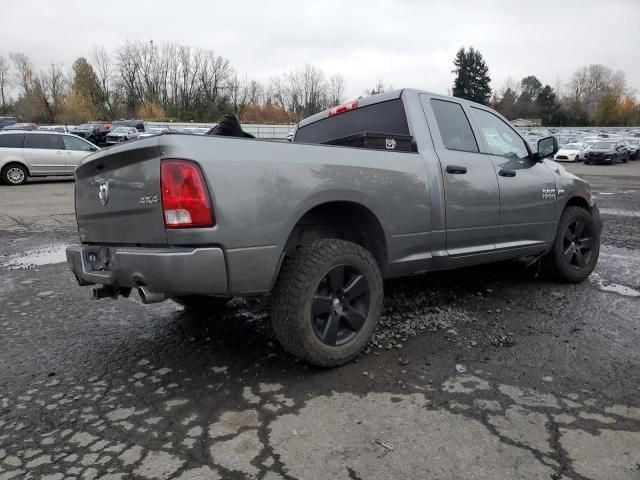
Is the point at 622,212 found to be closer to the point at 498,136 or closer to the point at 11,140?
the point at 498,136

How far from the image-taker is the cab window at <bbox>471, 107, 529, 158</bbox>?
4277mm

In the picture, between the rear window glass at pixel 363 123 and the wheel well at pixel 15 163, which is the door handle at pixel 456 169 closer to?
the rear window glass at pixel 363 123

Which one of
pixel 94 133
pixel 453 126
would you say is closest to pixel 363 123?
pixel 453 126

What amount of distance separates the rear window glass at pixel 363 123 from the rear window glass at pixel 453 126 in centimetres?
32

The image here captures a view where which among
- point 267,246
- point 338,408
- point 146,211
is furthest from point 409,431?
point 146,211

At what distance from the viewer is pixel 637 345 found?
11.2ft

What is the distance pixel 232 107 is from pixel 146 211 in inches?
2954

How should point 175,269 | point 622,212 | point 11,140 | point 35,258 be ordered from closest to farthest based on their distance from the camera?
point 175,269
point 35,258
point 622,212
point 11,140

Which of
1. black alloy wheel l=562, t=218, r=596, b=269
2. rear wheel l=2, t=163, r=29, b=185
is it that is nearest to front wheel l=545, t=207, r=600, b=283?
black alloy wheel l=562, t=218, r=596, b=269

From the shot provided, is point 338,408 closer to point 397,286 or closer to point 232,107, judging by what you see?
point 397,286

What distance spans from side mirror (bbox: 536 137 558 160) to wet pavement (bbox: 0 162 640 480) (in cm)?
136

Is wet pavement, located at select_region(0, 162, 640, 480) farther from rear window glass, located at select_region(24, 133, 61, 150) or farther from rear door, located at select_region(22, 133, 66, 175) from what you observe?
rear window glass, located at select_region(24, 133, 61, 150)

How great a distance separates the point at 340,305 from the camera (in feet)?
10.0

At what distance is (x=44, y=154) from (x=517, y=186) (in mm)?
15473
